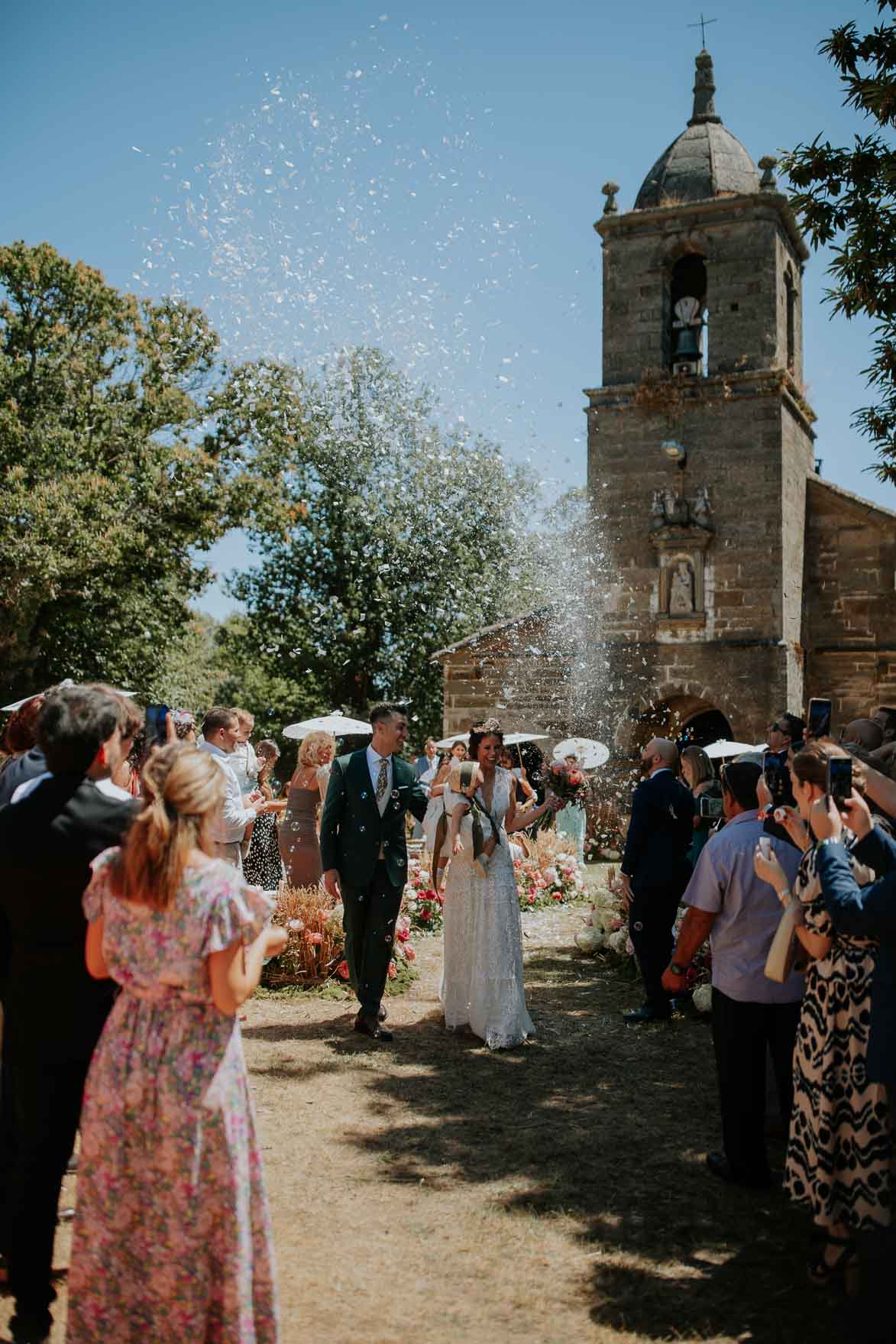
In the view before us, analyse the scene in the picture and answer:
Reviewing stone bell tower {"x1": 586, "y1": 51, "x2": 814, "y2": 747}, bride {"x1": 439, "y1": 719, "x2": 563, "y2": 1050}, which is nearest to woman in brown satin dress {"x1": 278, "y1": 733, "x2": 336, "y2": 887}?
bride {"x1": 439, "y1": 719, "x2": 563, "y2": 1050}

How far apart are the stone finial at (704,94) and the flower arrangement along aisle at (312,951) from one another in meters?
19.1

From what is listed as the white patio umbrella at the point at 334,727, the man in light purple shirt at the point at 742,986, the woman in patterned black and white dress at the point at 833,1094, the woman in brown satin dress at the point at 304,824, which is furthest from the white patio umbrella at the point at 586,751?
the woman in patterned black and white dress at the point at 833,1094

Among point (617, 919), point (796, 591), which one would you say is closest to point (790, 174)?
point (617, 919)

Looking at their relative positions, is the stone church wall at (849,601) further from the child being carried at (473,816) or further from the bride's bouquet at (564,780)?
the child being carried at (473,816)

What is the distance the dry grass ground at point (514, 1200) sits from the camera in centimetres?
370

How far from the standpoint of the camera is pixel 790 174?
8.67 metres

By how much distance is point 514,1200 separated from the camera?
468cm

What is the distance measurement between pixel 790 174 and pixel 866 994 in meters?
7.17

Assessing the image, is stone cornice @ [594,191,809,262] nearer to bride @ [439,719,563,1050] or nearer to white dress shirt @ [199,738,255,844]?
bride @ [439,719,563,1050]

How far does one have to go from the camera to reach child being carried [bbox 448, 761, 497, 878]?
7195mm

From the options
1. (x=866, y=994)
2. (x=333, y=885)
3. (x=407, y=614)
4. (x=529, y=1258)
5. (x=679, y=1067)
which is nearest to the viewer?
(x=866, y=994)

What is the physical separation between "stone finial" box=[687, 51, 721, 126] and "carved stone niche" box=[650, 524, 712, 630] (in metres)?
8.41

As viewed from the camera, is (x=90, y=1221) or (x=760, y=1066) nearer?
(x=90, y=1221)

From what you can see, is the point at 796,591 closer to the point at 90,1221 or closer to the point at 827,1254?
the point at 827,1254
